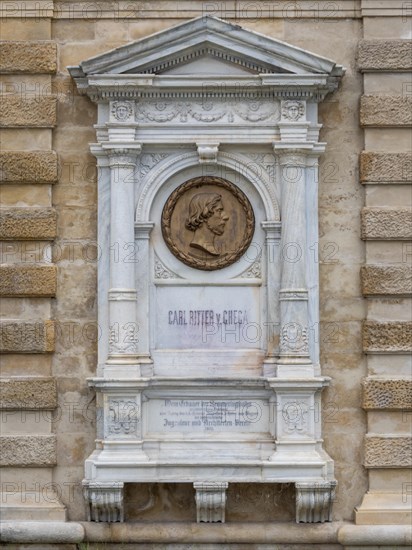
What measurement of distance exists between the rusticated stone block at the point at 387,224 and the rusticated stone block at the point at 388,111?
96 cm

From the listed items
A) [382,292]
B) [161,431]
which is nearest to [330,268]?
[382,292]

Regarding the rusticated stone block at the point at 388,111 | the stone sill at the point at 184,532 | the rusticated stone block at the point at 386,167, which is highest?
the rusticated stone block at the point at 388,111

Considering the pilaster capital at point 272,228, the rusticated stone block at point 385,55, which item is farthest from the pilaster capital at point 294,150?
the rusticated stone block at point 385,55

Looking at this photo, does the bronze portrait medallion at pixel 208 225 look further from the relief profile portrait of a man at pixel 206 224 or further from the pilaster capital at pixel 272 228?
the pilaster capital at pixel 272 228

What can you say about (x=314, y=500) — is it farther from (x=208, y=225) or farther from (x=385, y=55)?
(x=385, y=55)

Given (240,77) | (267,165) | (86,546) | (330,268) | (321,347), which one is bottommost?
(86,546)

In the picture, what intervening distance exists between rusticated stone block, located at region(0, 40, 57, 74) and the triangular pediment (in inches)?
15.1

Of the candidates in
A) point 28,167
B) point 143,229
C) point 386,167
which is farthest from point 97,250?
point 386,167

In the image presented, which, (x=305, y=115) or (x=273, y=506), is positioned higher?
(x=305, y=115)

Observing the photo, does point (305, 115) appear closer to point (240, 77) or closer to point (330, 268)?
point (240, 77)

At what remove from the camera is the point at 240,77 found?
12.6m

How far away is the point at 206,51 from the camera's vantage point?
12617 mm

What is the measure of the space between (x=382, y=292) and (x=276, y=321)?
1196 millimetres

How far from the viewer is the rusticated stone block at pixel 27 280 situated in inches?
497
